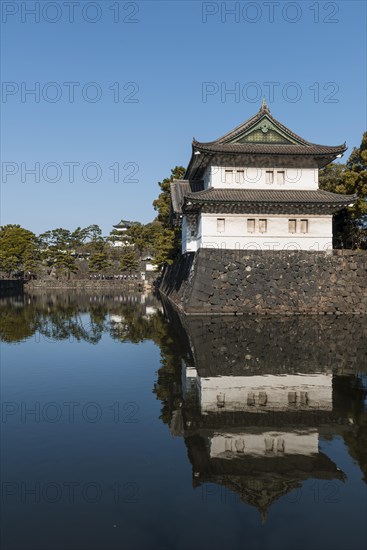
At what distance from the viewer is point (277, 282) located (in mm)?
27703

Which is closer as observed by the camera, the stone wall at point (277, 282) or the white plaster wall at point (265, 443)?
the white plaster wall at point (265, 443)

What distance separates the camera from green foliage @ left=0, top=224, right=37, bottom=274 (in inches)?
2803

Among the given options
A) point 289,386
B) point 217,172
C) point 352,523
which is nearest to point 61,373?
point 289,386

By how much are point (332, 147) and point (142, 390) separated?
76.1 feet

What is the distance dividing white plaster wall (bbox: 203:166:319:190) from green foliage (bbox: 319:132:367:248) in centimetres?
395

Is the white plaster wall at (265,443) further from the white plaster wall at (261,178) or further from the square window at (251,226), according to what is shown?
the white plaster wall at (261,178)

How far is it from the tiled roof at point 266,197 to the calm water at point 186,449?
1299cm

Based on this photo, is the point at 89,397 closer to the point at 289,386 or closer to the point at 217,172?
the point at 289,386

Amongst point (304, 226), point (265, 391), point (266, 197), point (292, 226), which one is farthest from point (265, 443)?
point (304, 226)

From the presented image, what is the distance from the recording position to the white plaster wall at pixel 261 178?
2912 centimetres

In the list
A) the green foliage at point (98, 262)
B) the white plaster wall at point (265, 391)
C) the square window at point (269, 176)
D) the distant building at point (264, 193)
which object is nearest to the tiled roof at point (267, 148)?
the distant building at point (264, 193)

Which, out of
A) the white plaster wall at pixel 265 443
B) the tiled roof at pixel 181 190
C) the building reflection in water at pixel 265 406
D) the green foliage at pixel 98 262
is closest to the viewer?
the building reflection in water at pixel 265 406

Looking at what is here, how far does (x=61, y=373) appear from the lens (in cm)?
1340

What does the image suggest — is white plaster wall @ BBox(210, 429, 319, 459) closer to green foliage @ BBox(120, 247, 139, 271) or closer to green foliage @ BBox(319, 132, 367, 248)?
green foliage @ BBox(319, 132, 367, 248)
